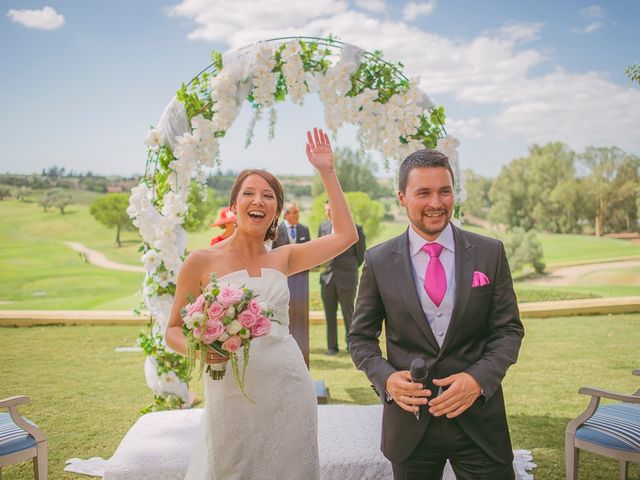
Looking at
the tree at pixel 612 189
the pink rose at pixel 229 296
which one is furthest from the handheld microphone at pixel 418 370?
the tree at pixel 612 189

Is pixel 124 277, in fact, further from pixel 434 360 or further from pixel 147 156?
pixel 434 360

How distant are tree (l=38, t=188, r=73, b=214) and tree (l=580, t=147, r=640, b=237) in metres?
16.1

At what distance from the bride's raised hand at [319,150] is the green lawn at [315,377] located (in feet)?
10.2

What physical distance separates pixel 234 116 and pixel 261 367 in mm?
3659

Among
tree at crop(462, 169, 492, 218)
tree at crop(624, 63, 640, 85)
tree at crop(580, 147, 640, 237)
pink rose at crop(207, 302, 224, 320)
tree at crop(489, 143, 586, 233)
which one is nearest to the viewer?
pink rose at crop(207, 302, 224, 320)

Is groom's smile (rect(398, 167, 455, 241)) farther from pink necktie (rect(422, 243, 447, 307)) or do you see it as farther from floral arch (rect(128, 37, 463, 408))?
floral arch (rect(128, 37, 463, 408))

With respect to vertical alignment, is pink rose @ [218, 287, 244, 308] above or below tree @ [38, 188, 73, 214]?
below

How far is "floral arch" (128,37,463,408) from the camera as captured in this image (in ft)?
18.6

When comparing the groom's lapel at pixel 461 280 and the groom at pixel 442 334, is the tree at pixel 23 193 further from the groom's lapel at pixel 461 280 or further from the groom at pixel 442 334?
the groom's lapel at pixel 461 280

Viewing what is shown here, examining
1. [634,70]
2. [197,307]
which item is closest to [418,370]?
[197,307]

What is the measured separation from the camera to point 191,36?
20.5 metres

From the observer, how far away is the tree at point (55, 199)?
1680cm

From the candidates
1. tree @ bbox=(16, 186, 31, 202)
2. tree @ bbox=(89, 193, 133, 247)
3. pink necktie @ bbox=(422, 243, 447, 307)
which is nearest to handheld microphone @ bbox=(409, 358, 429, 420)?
pink necktie @ bbox=(422, 243, 447, 307)

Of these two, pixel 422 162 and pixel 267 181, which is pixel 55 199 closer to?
pixel 267 181
